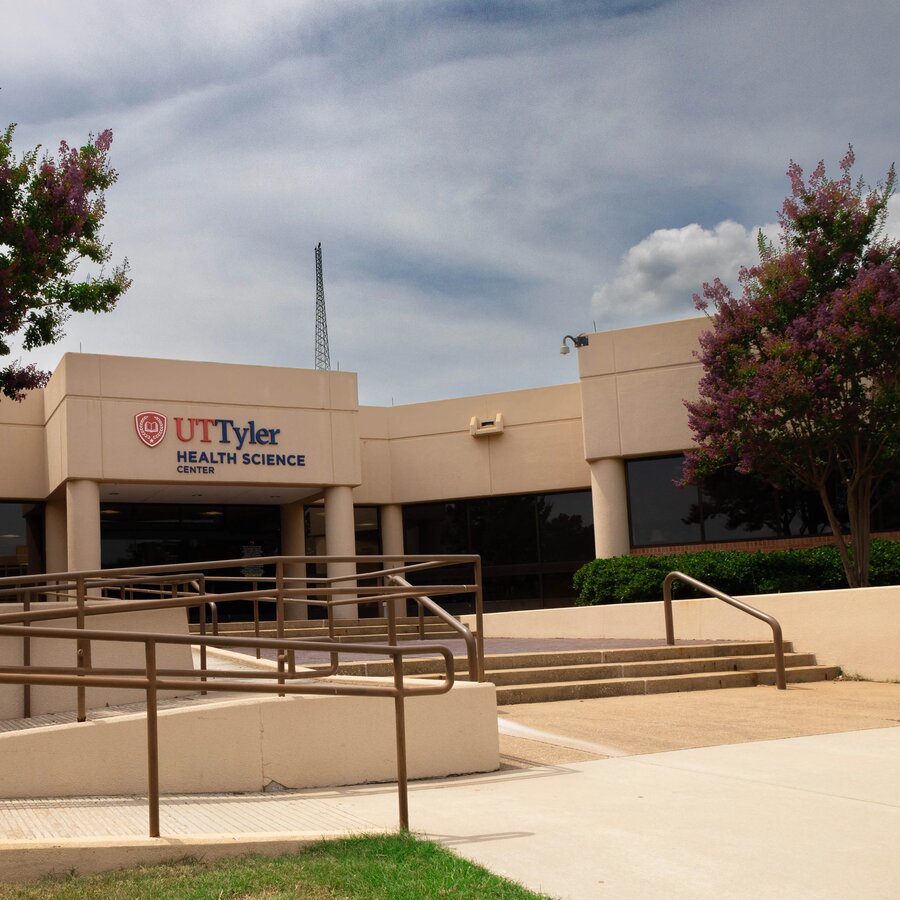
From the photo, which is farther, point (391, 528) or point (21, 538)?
point (391, 528)

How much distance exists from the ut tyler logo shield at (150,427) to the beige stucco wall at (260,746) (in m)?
16.5

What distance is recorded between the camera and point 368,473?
2755 centimetres

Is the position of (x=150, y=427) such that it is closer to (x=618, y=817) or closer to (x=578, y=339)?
(x=578, y=339)

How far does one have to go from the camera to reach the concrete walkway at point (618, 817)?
4.68m

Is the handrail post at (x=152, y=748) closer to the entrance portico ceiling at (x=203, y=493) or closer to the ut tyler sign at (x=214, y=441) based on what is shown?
the ut tyler sign at (x=214, y=441)

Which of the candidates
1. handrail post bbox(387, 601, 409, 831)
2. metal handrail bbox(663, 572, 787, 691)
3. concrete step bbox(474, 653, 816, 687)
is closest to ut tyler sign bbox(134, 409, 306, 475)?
metal handrail bbox(663, 572, 787, 691)

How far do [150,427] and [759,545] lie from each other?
13.0m

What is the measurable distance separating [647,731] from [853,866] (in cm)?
417

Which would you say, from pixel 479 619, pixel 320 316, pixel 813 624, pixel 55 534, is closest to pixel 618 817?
pixel 479 619

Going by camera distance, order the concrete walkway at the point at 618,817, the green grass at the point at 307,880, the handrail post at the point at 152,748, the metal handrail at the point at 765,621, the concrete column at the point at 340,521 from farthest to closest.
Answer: the concrete column at the point at 340,521, the metal handrail at the point at 765,621, the handrail post at the point at 152,748, the concrete walkway at the point at 618,817, the green grass at the point at 307,880

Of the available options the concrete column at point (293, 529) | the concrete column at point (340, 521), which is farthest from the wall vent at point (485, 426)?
the concrete column at point (293, 529)

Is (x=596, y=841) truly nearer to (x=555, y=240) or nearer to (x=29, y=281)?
(x=29, y=281)

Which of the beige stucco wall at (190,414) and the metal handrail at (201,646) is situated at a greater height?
the beige stucco wall at (190,414)

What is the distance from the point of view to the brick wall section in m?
21.3
